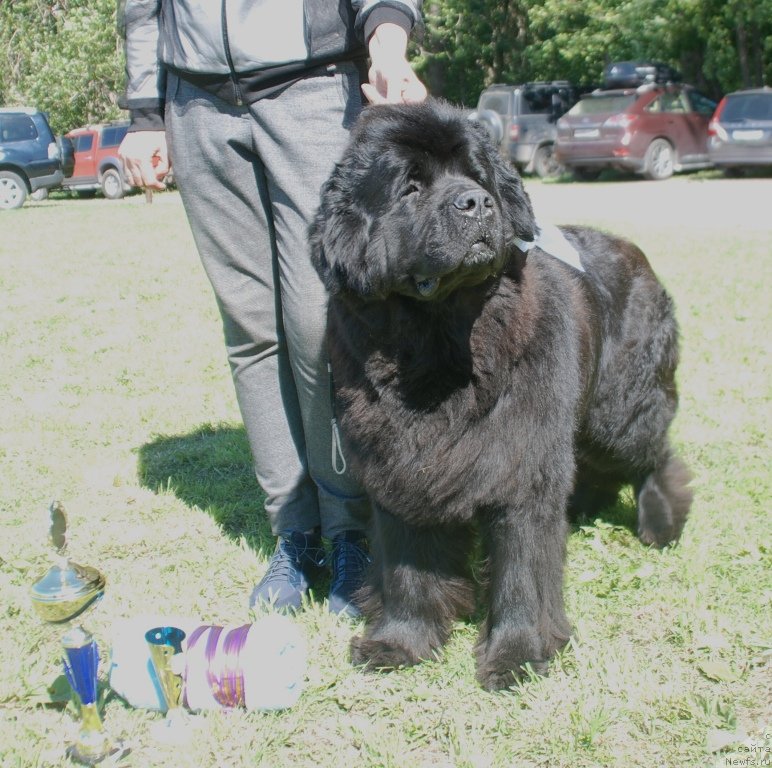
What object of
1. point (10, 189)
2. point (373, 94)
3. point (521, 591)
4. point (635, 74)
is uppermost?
point (635, 74)

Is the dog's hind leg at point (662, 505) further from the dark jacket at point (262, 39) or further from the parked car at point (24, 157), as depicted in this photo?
the parked car at point (24, 157)

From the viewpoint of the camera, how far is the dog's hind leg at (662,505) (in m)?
3.20

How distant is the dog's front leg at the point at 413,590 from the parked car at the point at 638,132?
57.6 ft

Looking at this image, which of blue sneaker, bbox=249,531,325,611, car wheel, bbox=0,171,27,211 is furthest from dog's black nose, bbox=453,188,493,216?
car wheel, bbox=0,171,27,211

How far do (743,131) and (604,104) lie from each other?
322cm

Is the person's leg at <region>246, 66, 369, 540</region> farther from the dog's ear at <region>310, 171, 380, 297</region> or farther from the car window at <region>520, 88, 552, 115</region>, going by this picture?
the car window at <region>520, 88, 552, 115</region>

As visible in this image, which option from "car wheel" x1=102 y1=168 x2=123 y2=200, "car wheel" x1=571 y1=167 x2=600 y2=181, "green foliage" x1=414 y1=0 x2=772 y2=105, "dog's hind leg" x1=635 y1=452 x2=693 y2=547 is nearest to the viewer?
"dog's hind leg" x1=635 y1=452 x2=693 y2=547

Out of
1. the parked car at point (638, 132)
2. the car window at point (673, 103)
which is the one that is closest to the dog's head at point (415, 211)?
the parked car at point (638, 132)

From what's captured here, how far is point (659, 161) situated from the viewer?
19.3 metres

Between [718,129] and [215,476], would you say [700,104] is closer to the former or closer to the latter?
Result: [718,129]

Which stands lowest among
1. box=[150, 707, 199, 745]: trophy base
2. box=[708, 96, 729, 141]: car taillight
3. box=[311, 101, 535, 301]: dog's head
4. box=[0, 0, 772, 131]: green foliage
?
box=[150, 707, 199, 745]: trophy base

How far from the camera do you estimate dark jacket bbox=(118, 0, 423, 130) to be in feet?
8.20

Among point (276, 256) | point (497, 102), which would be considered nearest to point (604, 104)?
point (497, 102)

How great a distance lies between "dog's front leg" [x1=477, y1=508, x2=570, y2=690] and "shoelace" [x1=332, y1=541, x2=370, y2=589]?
590mm
